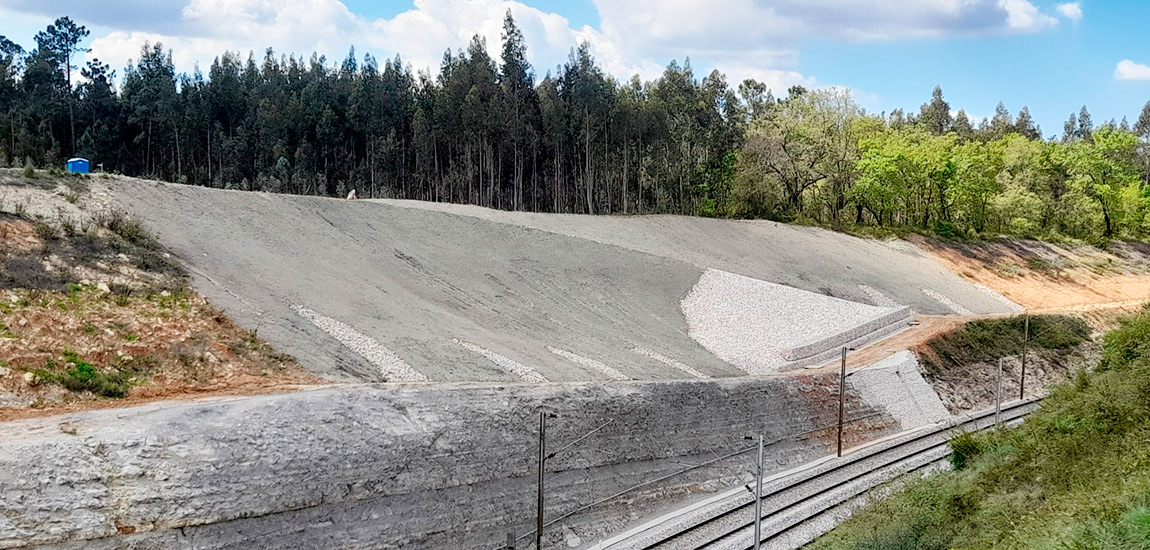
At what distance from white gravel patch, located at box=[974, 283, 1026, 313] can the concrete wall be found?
42369 millimetres

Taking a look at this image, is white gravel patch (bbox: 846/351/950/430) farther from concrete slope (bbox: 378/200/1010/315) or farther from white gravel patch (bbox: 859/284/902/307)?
concrete slope (bbox: 378/200/1010/315)

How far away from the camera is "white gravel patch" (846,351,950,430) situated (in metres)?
39.8

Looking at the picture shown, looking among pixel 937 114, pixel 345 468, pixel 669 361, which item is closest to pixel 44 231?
pixel 345 468

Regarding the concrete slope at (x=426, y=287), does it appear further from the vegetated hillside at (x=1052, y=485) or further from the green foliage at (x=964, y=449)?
the vegetated hillside at (x=1052, y=485)

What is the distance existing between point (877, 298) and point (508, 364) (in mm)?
32974

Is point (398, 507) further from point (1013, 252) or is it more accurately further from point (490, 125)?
point (1013, 252)

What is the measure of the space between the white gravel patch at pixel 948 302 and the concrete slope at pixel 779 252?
0.34m

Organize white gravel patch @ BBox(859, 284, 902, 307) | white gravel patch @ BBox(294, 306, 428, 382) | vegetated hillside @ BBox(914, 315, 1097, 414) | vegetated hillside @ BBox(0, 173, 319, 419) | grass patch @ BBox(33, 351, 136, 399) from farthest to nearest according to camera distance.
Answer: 1. white gravel patch @ BBox(859, 284, 902, 307)
2. vegetated hillside @ BBox(914, 315, 1097, 414)
3. white gravel patch @ BBox(294, 306, 428, 382)
4. vegetated hillside @ BBox(0, 173, 319, 419)
5. grass patch @ BBox(33, 351, 136, 399)

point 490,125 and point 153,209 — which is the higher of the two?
point 490,125

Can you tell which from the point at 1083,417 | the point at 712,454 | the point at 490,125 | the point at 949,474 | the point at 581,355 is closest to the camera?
the point at 1083,417

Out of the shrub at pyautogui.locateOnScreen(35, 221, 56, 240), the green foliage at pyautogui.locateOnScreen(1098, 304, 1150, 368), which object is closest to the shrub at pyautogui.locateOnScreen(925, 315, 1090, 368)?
the green foliage at pyautogui.locateOnScreen(1098, 304, 1150, 368)

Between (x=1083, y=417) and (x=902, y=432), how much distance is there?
64.5ft

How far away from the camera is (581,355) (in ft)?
117

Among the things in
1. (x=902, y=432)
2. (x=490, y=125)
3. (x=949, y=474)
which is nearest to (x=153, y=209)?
(x=949, y=474)
